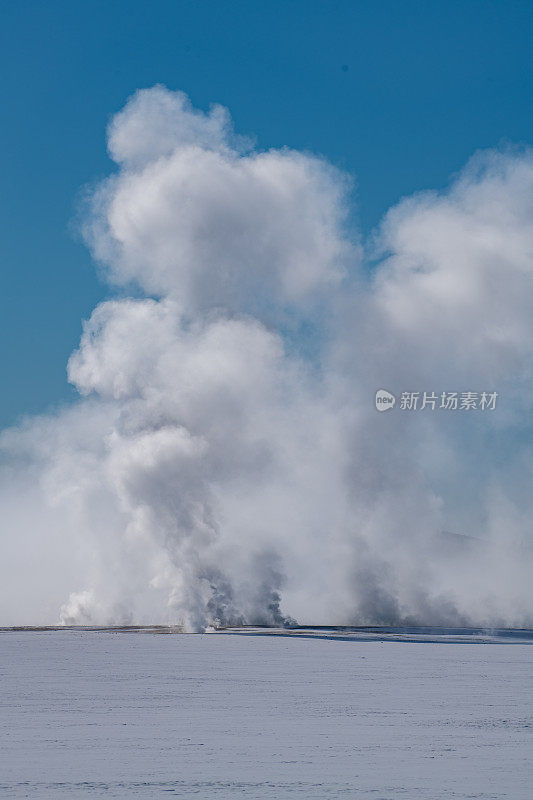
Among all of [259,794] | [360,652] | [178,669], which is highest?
[360,652]

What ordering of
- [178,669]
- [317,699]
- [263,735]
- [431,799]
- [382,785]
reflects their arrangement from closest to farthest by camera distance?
[431,799]
[382,785]
[263,735]
[317,699]
[178,669]

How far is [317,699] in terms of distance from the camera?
31922 mm

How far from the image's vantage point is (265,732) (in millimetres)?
23703

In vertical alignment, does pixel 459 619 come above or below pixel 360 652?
above

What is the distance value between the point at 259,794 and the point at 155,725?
947 centimetres

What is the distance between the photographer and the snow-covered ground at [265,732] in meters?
17.0

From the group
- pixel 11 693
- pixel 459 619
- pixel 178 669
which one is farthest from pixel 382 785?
pixel 459 619

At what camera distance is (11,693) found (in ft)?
109

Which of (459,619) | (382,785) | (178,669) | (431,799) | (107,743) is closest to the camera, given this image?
(431,799)

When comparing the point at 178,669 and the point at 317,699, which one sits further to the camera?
the point at 178,669

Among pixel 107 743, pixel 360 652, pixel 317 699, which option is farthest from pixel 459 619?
pixel 107 743

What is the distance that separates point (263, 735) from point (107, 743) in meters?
4.18

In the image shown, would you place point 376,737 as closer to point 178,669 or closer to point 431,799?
point 431,799

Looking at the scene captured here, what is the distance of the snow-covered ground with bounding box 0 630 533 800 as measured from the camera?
17.0 metres
